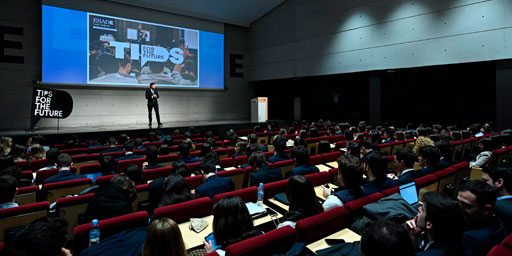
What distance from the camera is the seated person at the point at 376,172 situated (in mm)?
2811

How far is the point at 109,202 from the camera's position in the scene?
2512 mm

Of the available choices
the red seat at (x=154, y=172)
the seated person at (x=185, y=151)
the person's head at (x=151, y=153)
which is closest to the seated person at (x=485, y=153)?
the seated person at (x=185, y=151)

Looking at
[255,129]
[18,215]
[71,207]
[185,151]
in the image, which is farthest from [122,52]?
[18,215]

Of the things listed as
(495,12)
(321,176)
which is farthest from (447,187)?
(495,12)

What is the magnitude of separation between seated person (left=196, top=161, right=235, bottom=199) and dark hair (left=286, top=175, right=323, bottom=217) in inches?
43.9

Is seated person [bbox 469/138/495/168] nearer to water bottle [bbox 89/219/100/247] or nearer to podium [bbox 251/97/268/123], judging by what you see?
water bottle [bbox 89/219/100/247]

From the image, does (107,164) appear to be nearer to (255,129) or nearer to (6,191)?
(6,191)

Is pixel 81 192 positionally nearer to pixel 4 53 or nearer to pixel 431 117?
pixel 4 53

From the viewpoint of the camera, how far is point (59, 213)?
2.70 metres

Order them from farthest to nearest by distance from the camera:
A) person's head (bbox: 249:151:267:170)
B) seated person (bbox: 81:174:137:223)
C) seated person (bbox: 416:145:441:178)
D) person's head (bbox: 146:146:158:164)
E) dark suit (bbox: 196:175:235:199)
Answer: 1. person's head (bbox: 146:146:158:164)
2. person's head (bbox: 249:151:267:170)
3. seated person (bbox: 416:145:441:178)
4. dark suit (bbox: 196:175:235:199)
5. seated person (bbox: 81:174:137:223)

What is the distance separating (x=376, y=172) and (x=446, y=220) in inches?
53.4

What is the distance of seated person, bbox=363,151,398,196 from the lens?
2.81 metres

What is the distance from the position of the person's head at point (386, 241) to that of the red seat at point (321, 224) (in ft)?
2.09

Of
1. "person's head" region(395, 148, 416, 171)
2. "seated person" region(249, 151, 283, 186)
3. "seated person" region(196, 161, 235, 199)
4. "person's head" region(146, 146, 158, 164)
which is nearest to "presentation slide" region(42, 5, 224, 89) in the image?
"person's head" region(146, 146, 158, 164)
